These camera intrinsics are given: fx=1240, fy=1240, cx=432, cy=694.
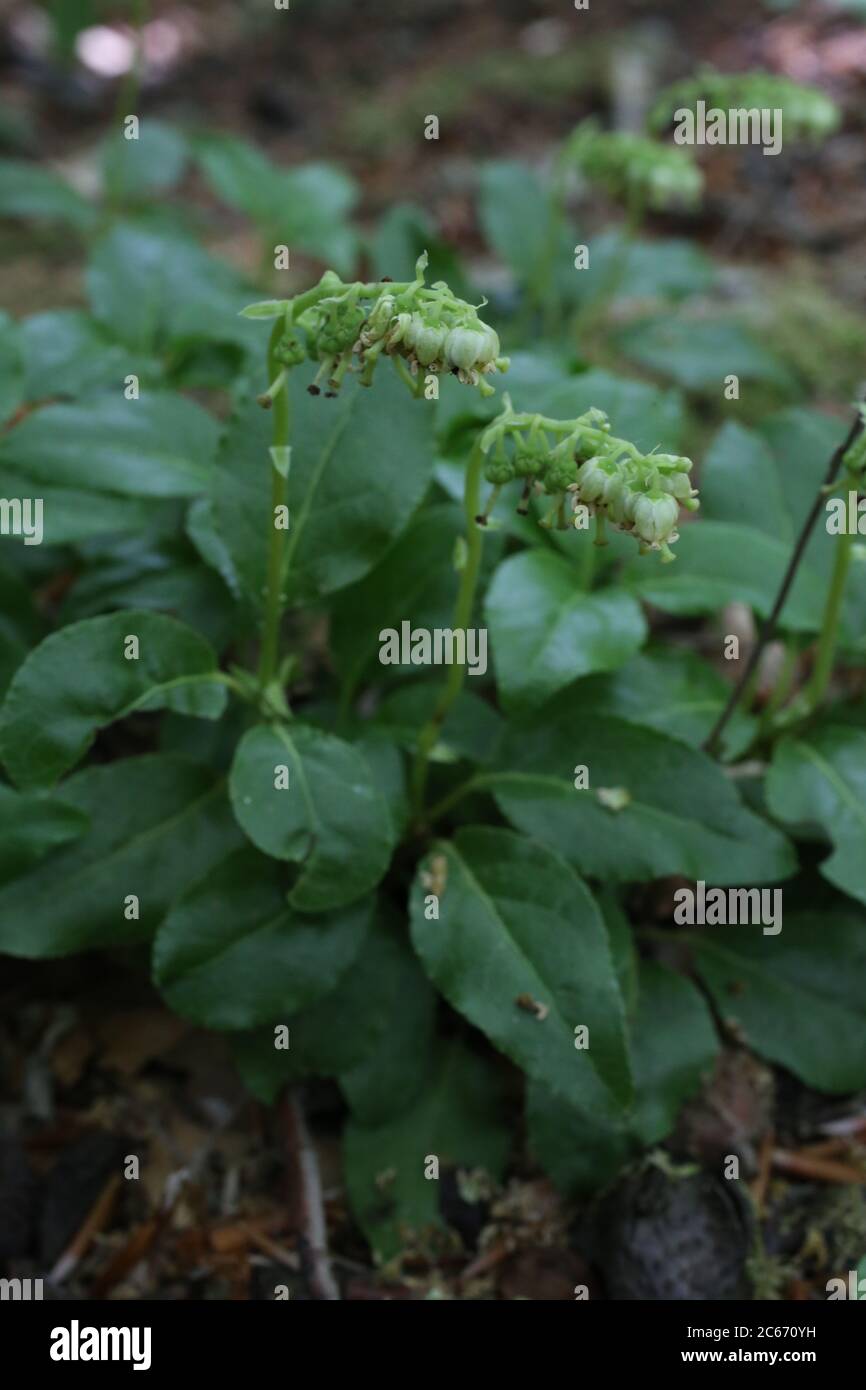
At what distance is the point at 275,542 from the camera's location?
2295 mm

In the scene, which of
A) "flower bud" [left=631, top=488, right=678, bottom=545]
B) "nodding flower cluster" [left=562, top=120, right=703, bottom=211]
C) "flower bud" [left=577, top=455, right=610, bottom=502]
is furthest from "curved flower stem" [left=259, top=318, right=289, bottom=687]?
"nodding flower cluster" [left=562, top=120, right=703, bottom=211]

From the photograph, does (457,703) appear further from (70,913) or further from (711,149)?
(711,149)

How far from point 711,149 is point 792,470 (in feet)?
8.94

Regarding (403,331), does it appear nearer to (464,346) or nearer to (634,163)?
(464,346)

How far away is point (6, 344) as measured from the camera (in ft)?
9.00

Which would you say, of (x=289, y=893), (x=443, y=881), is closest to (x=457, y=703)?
(x=443, y=881)

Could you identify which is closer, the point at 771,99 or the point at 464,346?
the point at 464,346

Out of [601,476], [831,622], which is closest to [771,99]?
[831,622]

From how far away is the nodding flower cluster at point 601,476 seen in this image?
1812 millimetres

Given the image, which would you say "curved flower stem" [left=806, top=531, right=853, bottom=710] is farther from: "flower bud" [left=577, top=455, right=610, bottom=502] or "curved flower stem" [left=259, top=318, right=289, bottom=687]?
"curved flower stem" [left=259, top=318, right=289, bottom=687]

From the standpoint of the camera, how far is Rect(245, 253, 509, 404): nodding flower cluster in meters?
1.75

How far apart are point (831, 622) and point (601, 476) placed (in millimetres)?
921

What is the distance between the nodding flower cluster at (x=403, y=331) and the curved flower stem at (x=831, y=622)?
92 centimetres

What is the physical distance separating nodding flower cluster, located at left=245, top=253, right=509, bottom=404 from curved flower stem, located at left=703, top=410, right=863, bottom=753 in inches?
31.7
